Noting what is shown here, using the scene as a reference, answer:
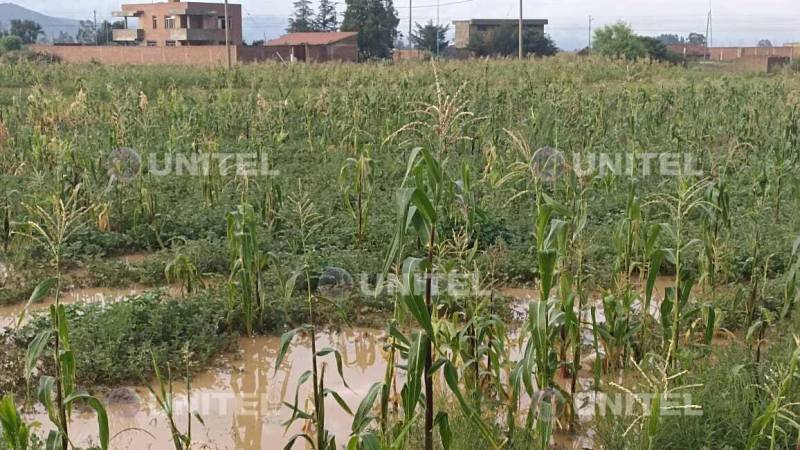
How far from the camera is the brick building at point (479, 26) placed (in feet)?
174

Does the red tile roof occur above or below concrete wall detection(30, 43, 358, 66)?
above

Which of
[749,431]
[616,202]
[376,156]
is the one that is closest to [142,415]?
[749,431]

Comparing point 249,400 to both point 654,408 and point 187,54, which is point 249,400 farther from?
point 187,54

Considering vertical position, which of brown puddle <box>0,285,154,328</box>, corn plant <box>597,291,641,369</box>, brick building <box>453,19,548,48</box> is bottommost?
Result: brown puddle <box>0,285,154,328</box>

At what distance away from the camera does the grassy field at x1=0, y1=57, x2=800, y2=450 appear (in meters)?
3.36

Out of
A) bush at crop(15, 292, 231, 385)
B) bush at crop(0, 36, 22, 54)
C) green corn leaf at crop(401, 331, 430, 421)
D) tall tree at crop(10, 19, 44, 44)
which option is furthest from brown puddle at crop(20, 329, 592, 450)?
tall tree at crop(10, 19, 44, 44)

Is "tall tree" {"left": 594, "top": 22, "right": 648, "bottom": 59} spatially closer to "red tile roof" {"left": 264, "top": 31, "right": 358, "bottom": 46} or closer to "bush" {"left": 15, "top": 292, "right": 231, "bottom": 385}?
"red tile roof" {"left": 264, "top": 31, "right": 358, "bottom": 46}

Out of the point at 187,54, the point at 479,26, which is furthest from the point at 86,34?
the point at 187,54

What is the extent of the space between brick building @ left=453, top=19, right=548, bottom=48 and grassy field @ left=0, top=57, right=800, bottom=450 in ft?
136

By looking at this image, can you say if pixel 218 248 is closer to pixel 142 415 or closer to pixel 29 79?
pixel 142 415

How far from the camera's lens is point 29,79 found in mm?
18312

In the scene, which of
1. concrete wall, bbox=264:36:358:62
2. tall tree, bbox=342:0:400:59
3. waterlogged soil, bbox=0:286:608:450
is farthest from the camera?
tall tree, bbox=342:0:400:59

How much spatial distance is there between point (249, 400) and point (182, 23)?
50.5m

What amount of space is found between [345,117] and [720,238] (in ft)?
18.8
